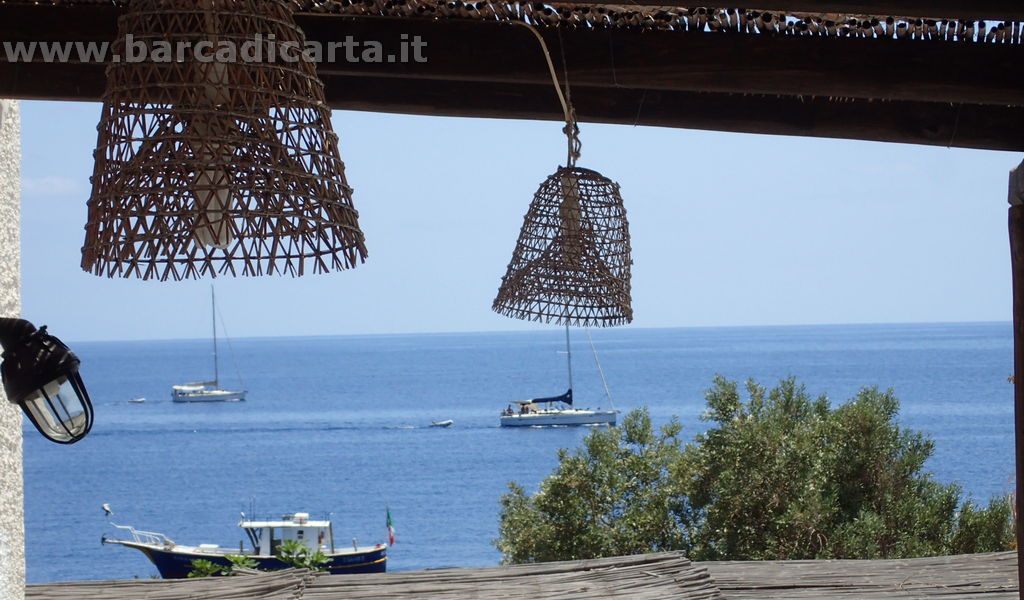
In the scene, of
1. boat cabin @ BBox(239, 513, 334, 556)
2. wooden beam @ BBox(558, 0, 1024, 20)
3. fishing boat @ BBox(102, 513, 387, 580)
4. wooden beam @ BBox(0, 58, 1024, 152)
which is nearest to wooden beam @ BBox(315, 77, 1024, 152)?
wooden beam @ BBox(0, 58, 1024, 152)

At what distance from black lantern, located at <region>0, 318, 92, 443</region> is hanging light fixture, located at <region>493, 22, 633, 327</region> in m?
0.87

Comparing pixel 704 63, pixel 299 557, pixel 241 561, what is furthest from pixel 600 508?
pixel 704 63

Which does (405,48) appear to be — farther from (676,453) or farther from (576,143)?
(676,453)

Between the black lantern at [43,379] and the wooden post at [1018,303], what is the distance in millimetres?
1454

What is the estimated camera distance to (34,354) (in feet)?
5.67

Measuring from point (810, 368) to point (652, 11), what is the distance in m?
57.4

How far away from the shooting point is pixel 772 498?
7.44m

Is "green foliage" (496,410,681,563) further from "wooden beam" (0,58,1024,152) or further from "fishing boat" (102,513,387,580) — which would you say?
"fishing boat" (102,513,387,580)

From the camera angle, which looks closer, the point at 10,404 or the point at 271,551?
the point at 10,404

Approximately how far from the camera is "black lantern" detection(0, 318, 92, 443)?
171 centimetres

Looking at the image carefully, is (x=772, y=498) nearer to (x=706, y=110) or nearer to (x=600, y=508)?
(x=600, y=508)

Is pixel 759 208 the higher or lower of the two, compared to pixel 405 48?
higher

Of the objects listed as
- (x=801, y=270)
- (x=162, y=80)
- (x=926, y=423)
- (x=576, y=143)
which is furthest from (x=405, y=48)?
(x=801, y=270)

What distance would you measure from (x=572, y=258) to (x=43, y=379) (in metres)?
1.03
